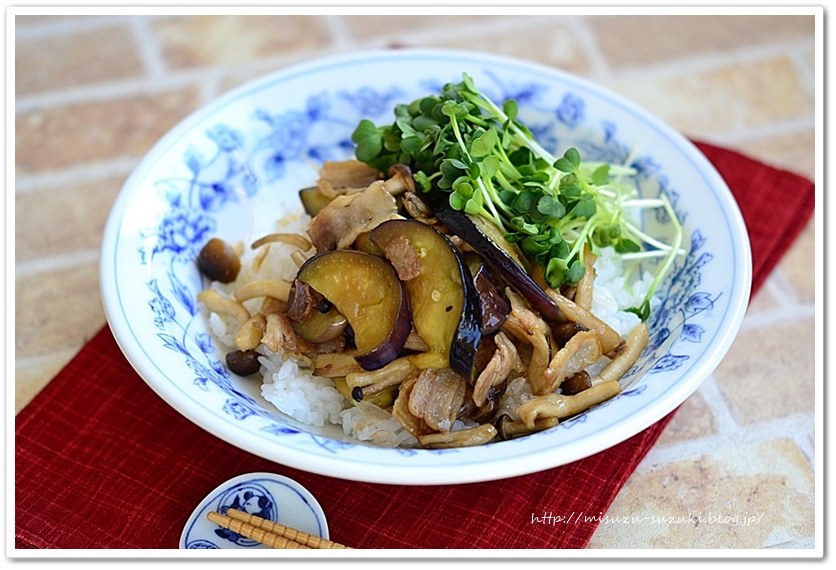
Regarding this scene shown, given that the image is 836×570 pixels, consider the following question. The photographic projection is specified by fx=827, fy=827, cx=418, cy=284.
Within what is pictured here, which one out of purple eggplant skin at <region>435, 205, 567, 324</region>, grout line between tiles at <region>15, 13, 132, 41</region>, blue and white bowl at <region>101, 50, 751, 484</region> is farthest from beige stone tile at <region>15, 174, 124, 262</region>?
purple eggplant skin at <region>435, 205, 567, 324</region>

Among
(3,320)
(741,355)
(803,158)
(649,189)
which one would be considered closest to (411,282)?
(649,189)

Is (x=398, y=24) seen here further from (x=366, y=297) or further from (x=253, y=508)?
(x=253, y=508)

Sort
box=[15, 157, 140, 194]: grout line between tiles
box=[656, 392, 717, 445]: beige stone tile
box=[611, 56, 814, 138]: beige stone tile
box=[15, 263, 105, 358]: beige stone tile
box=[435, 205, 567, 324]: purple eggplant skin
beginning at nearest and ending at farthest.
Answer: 1. box=[435, 205, 567, 324]: purple eggplant skin
2. box=[656, 392, 717, 445]: beige stone tile
3. box=[15, 263, 105, 358]: beige stone tile
4. box=[15, 157, 140, 194]: grout line between tiles
5. box=[611, 56, 814, 138]: beige stone tile

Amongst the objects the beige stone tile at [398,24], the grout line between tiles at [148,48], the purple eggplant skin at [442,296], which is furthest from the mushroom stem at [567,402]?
the grout line between tiles at [148,48]

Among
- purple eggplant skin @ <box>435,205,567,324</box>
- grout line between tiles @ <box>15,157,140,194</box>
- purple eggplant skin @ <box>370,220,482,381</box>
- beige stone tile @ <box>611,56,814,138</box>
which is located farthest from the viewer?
beige stone tile @ <box>611,56,814,138</box>

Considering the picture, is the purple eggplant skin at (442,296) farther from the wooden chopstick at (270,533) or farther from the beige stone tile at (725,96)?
the beige stone tile at (725,96)

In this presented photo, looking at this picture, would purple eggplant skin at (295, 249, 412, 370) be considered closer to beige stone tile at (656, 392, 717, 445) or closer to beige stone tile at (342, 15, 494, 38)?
beige stone tile at (656, 392, 717, 445)

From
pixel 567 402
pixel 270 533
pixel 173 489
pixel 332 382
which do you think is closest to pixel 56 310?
pixel 173 489
